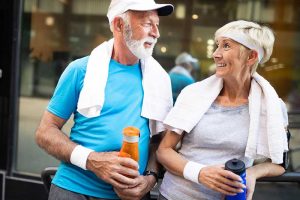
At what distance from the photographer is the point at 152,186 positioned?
214 centimetres

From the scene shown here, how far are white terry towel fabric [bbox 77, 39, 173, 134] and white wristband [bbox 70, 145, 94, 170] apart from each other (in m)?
0.14

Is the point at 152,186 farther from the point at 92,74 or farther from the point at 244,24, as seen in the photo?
the point at 244,24

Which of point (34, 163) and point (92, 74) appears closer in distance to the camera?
point (92, 74)

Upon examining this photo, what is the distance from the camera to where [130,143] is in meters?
1.87

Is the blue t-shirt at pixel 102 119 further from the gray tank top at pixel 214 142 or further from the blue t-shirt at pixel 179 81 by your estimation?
the blue t-shirt at pixel 179 81

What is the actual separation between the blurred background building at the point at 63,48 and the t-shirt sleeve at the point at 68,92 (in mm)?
3141

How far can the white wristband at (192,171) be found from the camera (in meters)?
1.96

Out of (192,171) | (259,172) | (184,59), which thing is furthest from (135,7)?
(184,59)

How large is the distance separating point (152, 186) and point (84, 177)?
297mm

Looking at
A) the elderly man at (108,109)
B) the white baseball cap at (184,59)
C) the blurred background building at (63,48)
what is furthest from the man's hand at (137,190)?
the white baseball cap at (184,59)

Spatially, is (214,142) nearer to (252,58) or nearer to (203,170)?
(203,170)

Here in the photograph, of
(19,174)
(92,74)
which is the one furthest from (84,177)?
(19,174)

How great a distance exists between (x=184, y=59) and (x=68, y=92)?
3.53 m

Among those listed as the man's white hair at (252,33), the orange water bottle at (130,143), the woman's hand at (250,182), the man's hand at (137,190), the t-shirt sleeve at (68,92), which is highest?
the man's white hair at (252,33)
